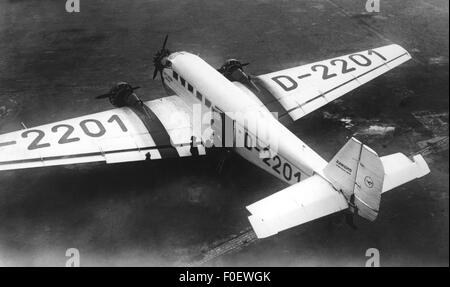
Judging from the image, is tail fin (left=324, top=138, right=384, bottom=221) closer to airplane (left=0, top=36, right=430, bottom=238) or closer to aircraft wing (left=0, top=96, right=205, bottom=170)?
airplane (left=0, top=36, right=430, bottom=238)

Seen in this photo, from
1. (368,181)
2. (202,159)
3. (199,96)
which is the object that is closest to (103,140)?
(202,159)

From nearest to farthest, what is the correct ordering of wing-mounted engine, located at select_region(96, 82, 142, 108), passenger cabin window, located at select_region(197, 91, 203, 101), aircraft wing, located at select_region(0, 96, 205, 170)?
aircraft wing, located at select_region(0, 96, 205, 170)
passenger cabin window, located at select_region(197, 91, 203, 101)
wing-mounted engine, located at select_region(96, 82, 142, 108)

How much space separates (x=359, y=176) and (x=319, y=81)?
32.6ft

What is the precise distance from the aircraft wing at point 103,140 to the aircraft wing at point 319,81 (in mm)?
4408

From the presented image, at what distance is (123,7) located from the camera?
3831 cm

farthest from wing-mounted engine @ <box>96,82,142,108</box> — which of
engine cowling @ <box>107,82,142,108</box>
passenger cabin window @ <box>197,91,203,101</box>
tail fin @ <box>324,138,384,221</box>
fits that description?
tail fin @ <box>324,138,384,221</box>

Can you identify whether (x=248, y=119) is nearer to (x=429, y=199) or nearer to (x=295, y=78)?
(x=295, y=78)

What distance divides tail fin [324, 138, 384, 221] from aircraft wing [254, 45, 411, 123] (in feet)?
23.7

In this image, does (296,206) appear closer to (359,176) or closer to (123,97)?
(359,176)

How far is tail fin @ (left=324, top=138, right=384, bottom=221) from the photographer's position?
1281cm

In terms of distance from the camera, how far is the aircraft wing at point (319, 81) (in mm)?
21188

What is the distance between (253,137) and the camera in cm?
1730

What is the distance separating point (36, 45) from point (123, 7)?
9038 mm

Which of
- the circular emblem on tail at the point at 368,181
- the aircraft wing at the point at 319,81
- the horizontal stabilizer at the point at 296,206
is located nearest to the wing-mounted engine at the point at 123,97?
the aircraft wing at the point at 319,81
